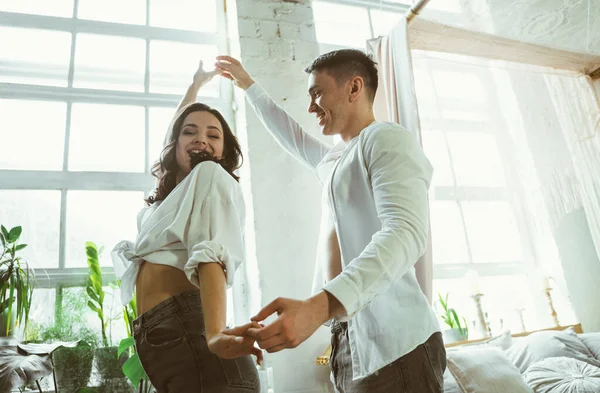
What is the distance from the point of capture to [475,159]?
2.44m

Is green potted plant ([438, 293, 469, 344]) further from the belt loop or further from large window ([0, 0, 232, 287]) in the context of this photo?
the belt loop

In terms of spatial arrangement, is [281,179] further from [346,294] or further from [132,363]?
[346,294]

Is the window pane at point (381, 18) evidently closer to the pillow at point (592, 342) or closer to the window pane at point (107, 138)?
the window pane at point (107, 138)

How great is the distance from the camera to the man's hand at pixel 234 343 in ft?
2.48

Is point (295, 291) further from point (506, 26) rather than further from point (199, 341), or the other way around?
point (506, 26)

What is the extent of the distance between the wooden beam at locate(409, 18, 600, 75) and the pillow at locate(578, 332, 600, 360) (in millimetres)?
1412

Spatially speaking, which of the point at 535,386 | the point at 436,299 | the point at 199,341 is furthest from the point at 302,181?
the point at 199,341

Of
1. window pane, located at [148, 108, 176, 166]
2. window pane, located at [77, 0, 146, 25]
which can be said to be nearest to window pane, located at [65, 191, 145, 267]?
window pane, located at [148, 108, 176, 166]

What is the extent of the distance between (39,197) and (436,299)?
2327mm

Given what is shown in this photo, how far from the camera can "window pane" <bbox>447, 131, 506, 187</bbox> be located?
7.92ft

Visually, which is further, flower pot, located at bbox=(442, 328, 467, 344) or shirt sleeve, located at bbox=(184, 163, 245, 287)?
flower pot, located at bbox=(442, 328, 467, 344)

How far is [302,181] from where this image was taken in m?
2.54

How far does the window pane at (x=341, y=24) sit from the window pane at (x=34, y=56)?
1669 millimetres

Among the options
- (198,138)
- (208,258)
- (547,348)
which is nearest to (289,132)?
(198,138)
